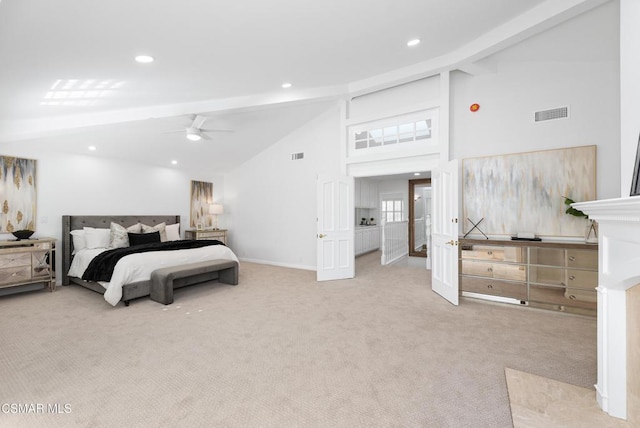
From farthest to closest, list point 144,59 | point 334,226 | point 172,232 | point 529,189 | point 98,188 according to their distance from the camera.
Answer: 1. point 172,232
2. point 98,188
3. point 334,226
4. point 529,189
5. point 144,59

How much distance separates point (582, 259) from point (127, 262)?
5788 mm

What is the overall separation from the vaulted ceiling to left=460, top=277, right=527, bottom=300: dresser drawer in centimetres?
302

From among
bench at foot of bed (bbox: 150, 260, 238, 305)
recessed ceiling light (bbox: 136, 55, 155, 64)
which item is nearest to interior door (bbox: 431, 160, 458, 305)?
bench at foot of bed (bbox: 150, 260, 238, 305)

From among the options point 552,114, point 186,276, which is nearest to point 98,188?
point 186,276

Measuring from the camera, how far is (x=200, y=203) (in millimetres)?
7402

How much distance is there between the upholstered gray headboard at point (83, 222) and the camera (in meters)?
4.93

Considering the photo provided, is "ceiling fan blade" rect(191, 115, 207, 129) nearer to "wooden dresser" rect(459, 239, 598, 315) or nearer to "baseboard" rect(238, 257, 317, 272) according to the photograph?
"baseboard" rect(238, 257, 317, 272)

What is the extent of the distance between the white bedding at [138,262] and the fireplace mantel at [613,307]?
4759mm

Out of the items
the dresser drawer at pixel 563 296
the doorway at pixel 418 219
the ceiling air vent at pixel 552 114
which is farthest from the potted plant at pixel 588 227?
the doorway at pixel 418 219

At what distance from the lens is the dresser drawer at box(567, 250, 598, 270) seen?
10.7 ft

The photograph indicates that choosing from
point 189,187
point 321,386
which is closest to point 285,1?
point 321,386

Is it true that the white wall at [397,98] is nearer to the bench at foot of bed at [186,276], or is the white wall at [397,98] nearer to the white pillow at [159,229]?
the bench at foot of bed at [186,276]

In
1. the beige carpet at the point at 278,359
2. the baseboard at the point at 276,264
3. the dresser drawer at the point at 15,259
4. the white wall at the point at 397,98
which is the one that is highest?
the white wall at the point at 397,98

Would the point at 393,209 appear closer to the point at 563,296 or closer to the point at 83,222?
the point at 563,296
